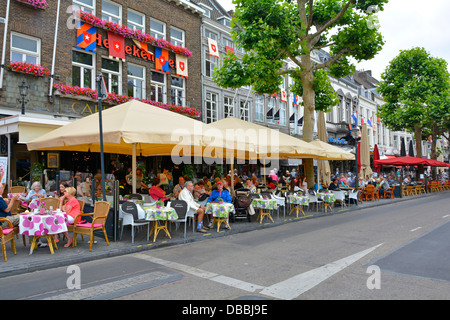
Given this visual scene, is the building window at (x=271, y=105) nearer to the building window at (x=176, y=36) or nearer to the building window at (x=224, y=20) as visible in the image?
the building window at (x=224, y=20)

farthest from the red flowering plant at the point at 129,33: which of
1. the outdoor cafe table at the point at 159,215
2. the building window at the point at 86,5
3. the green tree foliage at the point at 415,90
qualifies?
the green tree foliage at the point at 415,90

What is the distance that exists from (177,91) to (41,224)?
14.1m

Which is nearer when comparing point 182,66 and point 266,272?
point 266,272

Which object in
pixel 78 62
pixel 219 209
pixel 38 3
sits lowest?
pixel 219 209

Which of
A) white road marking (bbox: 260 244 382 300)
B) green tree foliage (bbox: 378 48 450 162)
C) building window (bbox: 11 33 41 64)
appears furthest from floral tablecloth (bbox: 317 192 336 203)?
green tree foliage (bbox: 378 48 450 162)

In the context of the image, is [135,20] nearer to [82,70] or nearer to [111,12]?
[111,12]

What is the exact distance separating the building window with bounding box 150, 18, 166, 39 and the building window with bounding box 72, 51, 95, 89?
4.36 meters

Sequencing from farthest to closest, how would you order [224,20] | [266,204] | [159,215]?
[224,20] → [266,204] → [159,215]

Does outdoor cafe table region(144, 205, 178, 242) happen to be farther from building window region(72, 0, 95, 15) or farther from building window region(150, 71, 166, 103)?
building window region(72, 0, 95, 15)

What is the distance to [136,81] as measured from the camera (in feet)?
56.3

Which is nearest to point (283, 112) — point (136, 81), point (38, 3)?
point (136, 81)

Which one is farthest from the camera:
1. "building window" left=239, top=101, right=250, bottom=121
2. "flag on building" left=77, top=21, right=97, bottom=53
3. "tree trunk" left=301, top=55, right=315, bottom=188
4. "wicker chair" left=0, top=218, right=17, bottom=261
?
"building window" left=239, top=101, right=250, bottom=121

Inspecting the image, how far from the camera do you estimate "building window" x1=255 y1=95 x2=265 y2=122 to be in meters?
25.9

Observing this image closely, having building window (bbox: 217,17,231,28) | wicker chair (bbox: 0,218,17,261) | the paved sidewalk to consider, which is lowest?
the paved sidewalk
